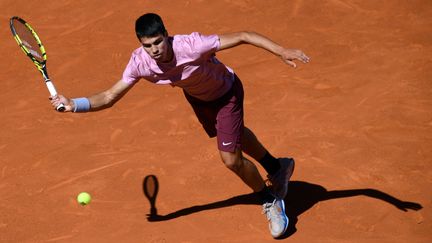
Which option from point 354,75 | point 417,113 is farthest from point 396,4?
point 417,113

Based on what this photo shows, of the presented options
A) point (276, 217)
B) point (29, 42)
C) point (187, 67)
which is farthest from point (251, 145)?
point (29, 42)

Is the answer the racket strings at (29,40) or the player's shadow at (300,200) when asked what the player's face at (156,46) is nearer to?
the racket strings at (29,40)

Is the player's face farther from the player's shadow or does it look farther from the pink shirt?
the player's shadow

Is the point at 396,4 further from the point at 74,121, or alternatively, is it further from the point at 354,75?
the point at 74,121

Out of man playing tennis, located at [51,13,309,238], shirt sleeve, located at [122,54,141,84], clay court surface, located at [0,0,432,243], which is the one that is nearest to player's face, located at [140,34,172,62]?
man playing tennis, located at [51,13,309,238]

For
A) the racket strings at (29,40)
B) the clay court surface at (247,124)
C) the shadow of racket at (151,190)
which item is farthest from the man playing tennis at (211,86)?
the shadow of racket at (151,190)

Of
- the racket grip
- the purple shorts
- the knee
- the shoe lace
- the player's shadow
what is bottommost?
the player's shadow

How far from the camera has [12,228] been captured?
6984 millimetres

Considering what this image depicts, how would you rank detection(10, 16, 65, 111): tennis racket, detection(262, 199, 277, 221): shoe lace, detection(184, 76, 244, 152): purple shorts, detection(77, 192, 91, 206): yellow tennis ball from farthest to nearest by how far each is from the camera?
1. detection(77, 192, 91, 206): yellow tennis ball
2. detection(262, 199, 277, 221): shoe lace
3. detection(10, 16, 65, 111): tennis racket
4. detection(184, 76, 244, 152): purple shorts

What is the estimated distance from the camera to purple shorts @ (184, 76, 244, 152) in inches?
249

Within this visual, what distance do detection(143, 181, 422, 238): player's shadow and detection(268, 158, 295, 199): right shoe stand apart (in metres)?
0.22

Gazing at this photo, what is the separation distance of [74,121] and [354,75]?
342 centimetres

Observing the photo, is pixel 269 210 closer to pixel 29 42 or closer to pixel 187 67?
pixel 187 67

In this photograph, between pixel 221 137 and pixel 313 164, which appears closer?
pixel 221 137
